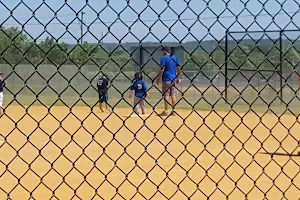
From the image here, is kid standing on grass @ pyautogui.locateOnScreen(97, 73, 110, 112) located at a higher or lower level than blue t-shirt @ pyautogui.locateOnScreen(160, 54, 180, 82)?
higher

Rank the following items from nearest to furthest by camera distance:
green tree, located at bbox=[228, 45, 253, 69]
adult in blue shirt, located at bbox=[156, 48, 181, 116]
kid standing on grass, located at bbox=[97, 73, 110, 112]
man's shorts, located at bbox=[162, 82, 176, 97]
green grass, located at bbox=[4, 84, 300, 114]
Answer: green tree, located at bbox=[228, 45, 253, 69] < adult in blue shirt, located at bbox=[156, 48, 181, 116] < man's shorts, located at bbox=[162, 82, 176, 97] < kid standing on grass, located at bbox=[97, 73, 110, 112] < green grass, located at bbox=[4, 84, 300, 114]

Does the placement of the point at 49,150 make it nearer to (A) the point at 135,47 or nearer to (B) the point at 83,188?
(B) the point at 83,188

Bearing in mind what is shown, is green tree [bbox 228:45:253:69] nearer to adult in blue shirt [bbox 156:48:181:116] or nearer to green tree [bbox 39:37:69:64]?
adult in blue shirt [bbox 156:48:181:116]

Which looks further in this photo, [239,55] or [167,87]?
[167,87]

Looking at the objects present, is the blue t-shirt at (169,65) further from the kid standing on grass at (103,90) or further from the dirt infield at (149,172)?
the kid standing on grass at (103,90)

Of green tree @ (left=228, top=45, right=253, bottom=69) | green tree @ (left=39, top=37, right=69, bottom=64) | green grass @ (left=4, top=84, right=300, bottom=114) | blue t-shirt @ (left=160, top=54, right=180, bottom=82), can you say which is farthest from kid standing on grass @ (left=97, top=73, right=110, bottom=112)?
green tree @ (left=39, top=37, right=69, bottom=64)

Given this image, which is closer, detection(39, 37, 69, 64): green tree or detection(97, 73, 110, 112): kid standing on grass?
detection(39, 37, 69, 64): green tree

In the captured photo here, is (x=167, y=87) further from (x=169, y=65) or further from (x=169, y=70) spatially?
(x=169, y=65)

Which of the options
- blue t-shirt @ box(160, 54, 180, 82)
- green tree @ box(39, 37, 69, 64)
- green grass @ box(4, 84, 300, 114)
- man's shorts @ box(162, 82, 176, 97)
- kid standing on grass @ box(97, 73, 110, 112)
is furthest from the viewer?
green grass @ box(4, 84, 300, 114)

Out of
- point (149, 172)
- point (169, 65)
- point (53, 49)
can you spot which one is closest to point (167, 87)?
point (169, 65)

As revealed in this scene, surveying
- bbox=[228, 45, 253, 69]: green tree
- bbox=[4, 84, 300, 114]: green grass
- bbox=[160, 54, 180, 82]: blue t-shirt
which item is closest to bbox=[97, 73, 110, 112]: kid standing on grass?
bbox=[4, 84, 300, 114]: green grass

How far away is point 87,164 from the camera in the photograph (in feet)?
28.9

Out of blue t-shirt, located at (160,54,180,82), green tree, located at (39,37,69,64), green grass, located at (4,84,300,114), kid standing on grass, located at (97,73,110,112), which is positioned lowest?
green tree, located at (39,37,69,64)

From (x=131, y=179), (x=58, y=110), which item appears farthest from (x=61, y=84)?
(x=131, y=179)
